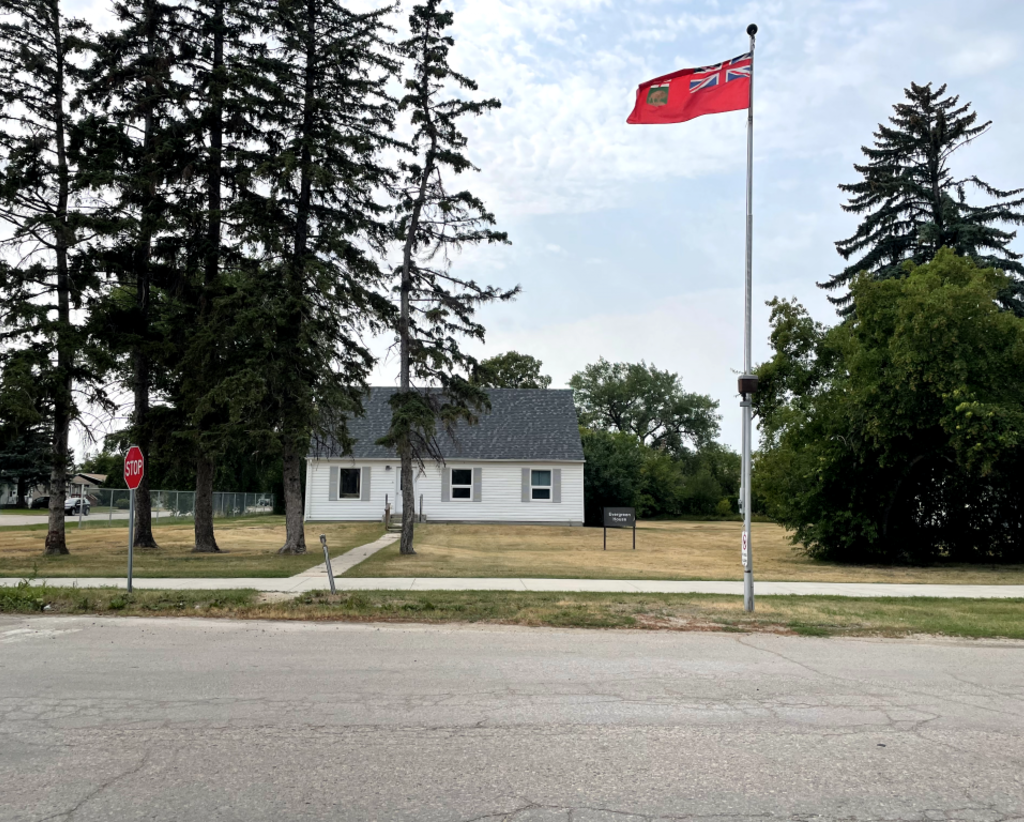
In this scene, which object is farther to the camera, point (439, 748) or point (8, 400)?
point (8, 400)

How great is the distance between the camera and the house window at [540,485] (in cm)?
3978

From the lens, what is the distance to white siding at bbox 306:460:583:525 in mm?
39188

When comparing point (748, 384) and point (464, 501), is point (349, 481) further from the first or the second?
point (748, 384)

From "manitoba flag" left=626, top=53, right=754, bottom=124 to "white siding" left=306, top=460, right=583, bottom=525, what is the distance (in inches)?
1070

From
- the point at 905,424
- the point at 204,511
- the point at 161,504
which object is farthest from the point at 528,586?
the point at 161,504

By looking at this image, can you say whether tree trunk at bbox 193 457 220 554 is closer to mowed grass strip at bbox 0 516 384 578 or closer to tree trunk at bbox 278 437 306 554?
mowed grass strip at bbox 0 516 384 578

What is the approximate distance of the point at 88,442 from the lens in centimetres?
2173

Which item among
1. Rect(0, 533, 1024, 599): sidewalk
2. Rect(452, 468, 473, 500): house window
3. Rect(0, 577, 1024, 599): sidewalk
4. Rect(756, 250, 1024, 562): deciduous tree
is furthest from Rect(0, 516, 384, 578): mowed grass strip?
Rect(756, 250, 1024, 562): deciduous tree

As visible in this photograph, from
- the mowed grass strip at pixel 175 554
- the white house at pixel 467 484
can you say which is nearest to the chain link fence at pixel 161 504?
the mowed grass strip at pixel 175 554

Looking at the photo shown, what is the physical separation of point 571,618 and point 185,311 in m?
15.7

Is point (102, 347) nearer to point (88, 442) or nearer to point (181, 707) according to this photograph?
point (88, 442)

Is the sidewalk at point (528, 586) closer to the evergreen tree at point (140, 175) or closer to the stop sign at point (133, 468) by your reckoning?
the stop sign at point (133, 468)

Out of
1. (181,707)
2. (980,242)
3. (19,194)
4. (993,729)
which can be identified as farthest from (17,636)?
(980,242)

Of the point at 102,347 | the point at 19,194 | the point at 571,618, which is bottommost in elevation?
the point at 571,618
